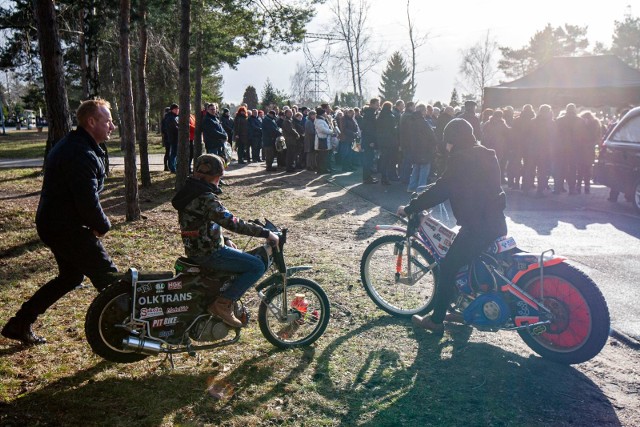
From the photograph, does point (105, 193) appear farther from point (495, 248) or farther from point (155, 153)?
point (155, 153)

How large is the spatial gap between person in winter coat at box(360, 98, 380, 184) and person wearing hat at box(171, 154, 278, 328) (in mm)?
11037

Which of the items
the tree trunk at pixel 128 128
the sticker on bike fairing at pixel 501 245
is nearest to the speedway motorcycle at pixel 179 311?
Answer: the sticker on bike fairing at pixel 501 245

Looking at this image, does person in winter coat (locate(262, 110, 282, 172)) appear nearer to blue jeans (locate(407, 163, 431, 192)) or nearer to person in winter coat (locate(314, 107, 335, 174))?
person in winter coat (locate(314, 107, 335, 174))

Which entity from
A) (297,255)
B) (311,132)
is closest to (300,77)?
(311,132)

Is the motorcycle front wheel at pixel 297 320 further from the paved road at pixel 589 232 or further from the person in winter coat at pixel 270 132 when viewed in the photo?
the person in winter coat at pixel 270 132

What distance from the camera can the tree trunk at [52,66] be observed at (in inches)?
346

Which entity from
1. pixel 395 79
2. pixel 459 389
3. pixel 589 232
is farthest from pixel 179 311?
pixel 395 79

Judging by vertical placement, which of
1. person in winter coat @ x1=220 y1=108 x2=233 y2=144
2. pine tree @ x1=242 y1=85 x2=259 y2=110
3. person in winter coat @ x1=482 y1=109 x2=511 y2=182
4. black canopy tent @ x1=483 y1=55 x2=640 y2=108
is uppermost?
pine tree @ x1=242 y1=85 x2=259 y2=110

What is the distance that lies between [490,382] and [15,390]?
141 inches

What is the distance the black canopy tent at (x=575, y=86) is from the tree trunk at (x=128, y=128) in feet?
61.8

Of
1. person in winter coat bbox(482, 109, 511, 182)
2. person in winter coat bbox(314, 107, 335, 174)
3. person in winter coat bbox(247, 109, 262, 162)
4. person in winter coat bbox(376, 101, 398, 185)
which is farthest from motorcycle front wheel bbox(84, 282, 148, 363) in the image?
person in winter coat bbox(247, 109, 262, 162)

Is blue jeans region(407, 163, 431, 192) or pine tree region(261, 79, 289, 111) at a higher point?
pine tree region(261, 79, 289, 111)

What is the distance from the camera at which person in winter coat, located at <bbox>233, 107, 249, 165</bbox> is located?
2077 centimetres

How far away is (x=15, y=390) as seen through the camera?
162 inches
